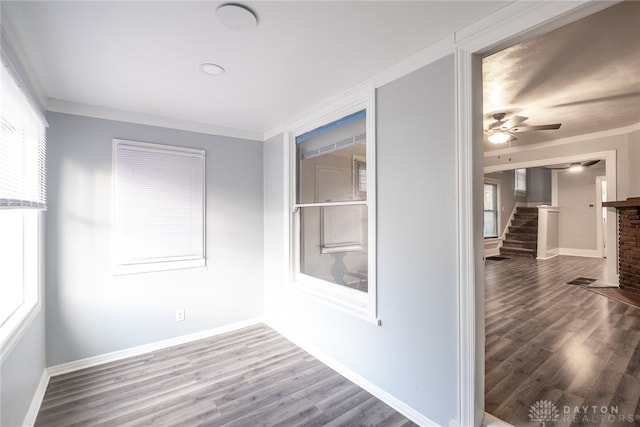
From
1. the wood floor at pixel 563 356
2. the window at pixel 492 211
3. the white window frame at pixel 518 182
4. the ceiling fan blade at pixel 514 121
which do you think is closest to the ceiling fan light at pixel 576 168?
the white window frame at pixel 518 182

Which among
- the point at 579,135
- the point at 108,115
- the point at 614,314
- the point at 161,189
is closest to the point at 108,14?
the point at 108,115

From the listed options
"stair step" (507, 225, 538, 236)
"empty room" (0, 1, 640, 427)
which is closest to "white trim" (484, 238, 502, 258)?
"stair step" (507, 225, 538, 236)

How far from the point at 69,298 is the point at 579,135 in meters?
7.14

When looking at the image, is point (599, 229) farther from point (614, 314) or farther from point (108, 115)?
A: point (108, 115)

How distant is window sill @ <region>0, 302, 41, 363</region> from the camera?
148cm

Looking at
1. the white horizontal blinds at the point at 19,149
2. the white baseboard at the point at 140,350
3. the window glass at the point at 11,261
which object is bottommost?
the white baseboard at the point at 140,350

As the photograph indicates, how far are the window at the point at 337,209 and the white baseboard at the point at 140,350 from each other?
3.38 ft

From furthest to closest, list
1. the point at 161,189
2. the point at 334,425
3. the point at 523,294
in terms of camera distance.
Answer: the point at 523,294 < the point at 161,189 < the point at 334,425

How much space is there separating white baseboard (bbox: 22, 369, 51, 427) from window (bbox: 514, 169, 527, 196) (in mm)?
11052

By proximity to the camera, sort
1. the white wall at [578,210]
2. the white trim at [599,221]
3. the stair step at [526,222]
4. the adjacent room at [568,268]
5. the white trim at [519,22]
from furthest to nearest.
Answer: the stair step at [526,222] → the white wall at [578,210] → the white trim at [599,221] → the adjacent room at [568,268] → the white trim at [519,22]

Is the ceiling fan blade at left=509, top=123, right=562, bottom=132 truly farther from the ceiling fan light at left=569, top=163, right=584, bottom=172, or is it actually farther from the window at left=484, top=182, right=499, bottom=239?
the ceiling fan light at left=569, top=163, right=584, bottom=172

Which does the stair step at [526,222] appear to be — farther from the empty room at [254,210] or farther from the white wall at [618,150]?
the empty room at [254,210]

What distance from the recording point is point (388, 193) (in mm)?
2098

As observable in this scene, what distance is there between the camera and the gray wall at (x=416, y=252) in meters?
1.73
